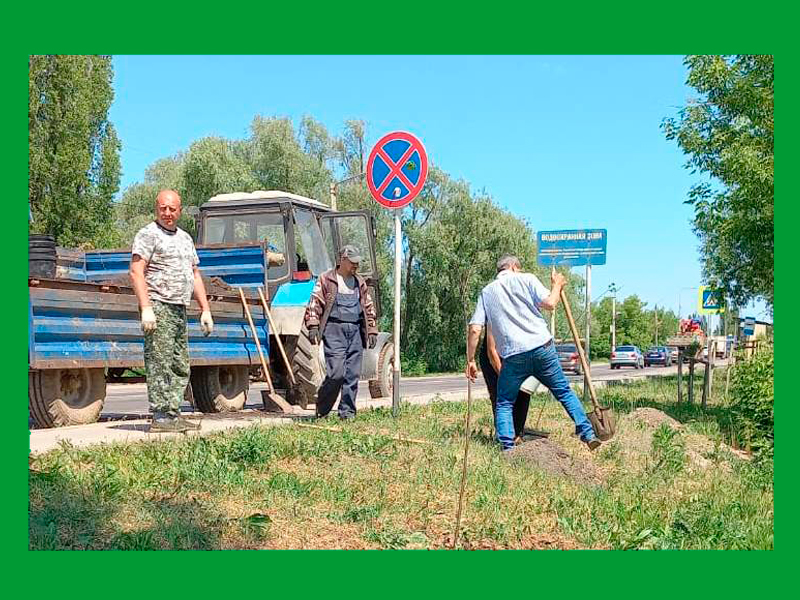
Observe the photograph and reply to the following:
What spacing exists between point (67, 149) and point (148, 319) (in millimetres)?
21259

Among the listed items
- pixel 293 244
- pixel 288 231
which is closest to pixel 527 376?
pixel 293 244

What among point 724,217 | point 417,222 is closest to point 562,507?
point 724,217

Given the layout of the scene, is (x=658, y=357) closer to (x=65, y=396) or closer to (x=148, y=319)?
(x=65, y=396)

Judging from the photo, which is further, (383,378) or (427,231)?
(427,231)

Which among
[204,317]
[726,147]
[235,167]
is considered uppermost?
[235,167]

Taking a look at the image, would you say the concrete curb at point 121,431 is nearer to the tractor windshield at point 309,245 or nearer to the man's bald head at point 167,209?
the man's bald head at point 167,209

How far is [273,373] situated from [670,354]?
2064 inches

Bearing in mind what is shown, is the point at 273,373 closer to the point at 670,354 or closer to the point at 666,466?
the point at 666,466

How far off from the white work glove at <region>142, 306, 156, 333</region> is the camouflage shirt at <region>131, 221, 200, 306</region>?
0.29m

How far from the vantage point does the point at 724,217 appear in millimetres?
10055

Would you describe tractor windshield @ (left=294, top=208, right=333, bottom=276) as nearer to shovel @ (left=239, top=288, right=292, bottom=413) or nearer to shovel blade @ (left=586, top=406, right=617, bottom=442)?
shovel @ (left=239, top=288, right=292, bottom=413)

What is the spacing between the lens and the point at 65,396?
8023mm

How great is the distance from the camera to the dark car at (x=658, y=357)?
59.2 m

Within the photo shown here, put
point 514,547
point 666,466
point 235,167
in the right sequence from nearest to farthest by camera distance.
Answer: point 514,547 < point 666,466 < point 235,167
